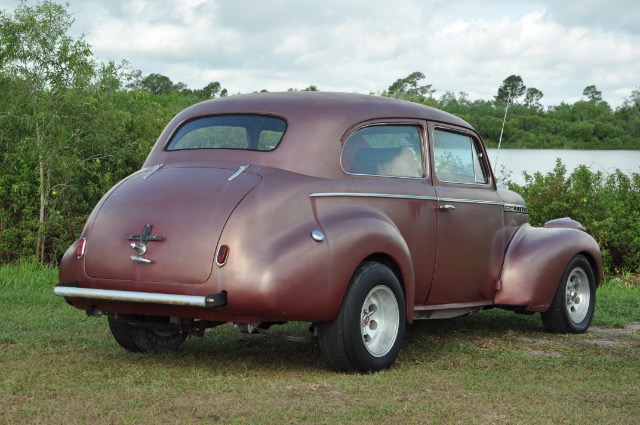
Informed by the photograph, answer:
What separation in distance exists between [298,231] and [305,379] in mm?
923

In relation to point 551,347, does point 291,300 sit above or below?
above

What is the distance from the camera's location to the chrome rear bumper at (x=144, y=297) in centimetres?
557

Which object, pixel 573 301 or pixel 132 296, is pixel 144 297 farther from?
pixel 573 301

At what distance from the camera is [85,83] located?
13000mm

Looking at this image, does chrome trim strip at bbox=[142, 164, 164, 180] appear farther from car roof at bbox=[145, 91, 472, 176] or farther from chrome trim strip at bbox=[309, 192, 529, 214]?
chrome trim strip at bbox=[309, 192, 529, 214]

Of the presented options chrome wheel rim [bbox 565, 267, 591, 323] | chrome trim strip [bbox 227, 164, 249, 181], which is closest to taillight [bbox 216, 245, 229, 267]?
chrome trim strip [bbox 227, 164, 249, 181]

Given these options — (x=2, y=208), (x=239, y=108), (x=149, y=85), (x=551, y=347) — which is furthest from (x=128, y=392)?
(x=149, y=85)

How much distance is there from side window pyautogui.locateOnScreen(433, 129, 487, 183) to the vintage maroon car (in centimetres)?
2

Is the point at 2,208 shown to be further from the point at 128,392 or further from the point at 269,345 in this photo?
the point at 128,392

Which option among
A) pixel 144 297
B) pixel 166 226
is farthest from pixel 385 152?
pixel 144 297

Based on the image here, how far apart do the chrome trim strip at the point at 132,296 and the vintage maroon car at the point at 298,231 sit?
1cm

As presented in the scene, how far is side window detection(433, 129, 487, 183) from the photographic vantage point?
24.2ft

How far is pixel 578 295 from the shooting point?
855 cm

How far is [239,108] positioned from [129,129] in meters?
8.05
